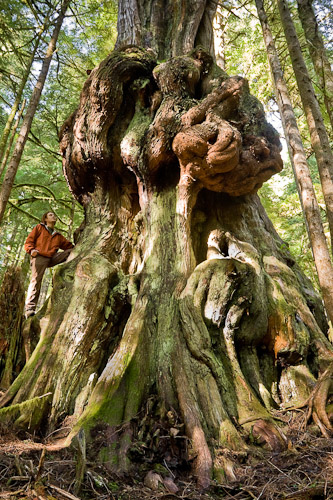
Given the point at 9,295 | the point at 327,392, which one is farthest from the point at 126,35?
the point at 327,392

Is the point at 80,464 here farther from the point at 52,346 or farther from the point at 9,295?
the point at 9,295

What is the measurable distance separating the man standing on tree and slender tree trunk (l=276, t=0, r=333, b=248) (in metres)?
4.11

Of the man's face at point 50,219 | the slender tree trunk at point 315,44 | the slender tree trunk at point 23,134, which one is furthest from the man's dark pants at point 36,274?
the slender tree trunk at point 315,44

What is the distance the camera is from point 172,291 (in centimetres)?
373

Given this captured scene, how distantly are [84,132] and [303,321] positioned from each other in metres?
4.12

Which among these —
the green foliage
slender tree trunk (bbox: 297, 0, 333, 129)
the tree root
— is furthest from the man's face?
slender tree trunk (bbox: 297, 0, 333, 129)

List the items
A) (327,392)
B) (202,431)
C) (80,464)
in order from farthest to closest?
(327,392)
(202,431)
(80,464)

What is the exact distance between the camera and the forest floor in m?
1.68

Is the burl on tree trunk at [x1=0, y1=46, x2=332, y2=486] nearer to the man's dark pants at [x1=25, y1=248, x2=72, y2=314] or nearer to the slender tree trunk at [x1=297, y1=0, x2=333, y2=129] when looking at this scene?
the man's dark pants at [x1=25, y1=248, x2=72, y2=314]

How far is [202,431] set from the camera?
254 centimetres

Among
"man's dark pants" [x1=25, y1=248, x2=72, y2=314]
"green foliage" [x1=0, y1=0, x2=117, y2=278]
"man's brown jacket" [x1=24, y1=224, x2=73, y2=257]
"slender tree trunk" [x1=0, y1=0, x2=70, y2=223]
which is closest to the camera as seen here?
"man's dark pants" [x1=25, y1=248, x2=72, y2=314]

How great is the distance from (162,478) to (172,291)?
1888mm

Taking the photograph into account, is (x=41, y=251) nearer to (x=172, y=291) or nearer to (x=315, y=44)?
(x=172, y=291)

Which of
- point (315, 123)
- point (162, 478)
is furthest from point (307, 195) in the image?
point (162, 478)
